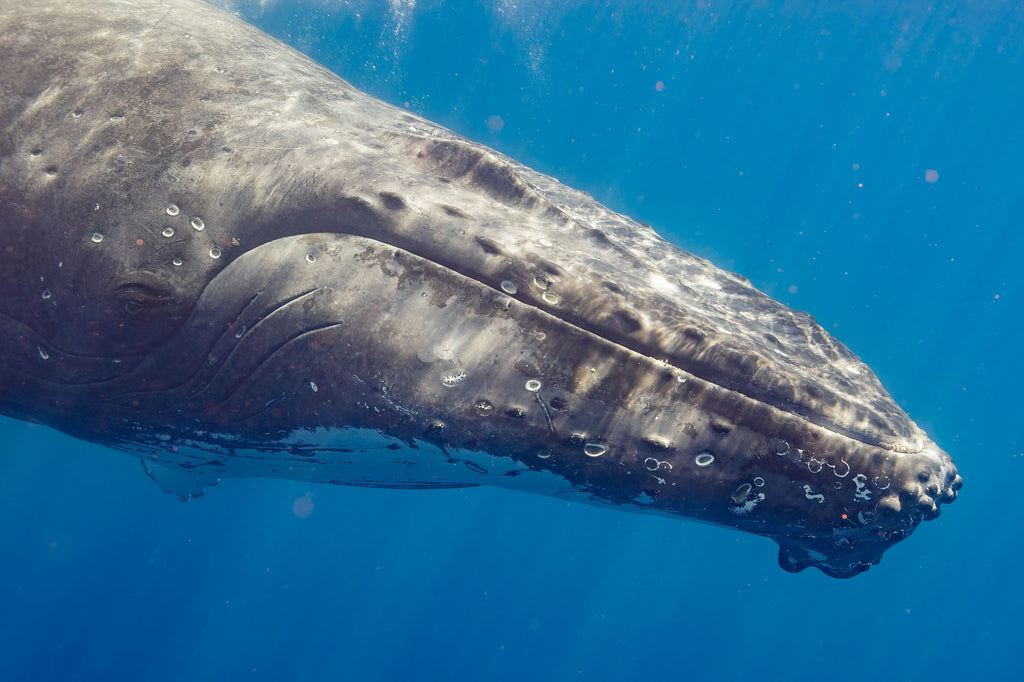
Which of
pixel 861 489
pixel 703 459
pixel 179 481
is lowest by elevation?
pixel 179 481

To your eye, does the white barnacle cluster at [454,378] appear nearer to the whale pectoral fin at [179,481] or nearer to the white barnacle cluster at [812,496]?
the white barnacle cluster at [812,496]

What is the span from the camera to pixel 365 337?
3.32 meters

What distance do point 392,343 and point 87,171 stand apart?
227cm

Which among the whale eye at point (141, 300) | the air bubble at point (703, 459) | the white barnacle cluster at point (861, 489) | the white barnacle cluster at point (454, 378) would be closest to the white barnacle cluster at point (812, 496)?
the white barnacle cluster at point (861, 489)

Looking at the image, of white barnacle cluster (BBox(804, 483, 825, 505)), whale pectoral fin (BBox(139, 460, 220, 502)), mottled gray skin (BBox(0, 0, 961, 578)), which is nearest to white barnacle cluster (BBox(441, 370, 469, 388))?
mottled gray skin (BBox(0, 0, 961, 578))

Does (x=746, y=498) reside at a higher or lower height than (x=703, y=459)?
lower

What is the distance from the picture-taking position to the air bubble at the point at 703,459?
Answer: 3285mm

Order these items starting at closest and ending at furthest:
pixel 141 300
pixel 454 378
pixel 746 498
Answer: pixel 454 378 → pixel 746 498 → pixel 141 300

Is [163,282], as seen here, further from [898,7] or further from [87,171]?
[898,7]

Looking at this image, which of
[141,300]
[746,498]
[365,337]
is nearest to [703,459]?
[746,498]

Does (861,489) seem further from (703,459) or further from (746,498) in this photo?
(703,459)

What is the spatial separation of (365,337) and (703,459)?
80.8 inches

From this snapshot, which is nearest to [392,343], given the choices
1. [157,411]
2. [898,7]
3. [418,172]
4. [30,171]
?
[418,172]

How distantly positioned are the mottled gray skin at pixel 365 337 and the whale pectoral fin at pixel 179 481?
9.96 ft
